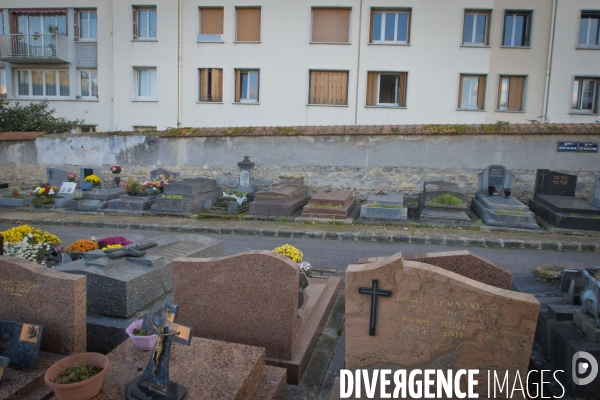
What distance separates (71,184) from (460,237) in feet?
42.5

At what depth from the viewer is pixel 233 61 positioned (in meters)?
20.3

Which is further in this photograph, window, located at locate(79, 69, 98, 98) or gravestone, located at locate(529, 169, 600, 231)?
window, located at locate(79, 69, 98, 98)

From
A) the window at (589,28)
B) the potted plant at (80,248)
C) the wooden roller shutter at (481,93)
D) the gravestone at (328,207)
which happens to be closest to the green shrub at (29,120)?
the gravestone at (328,207)

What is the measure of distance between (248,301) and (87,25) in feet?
73.5

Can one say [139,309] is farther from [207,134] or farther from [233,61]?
[233,61]

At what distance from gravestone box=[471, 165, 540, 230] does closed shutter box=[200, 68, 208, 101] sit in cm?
1287

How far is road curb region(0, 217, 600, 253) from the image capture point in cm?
1039

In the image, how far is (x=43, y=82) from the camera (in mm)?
22719

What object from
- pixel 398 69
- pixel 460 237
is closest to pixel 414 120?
pixel 398 69

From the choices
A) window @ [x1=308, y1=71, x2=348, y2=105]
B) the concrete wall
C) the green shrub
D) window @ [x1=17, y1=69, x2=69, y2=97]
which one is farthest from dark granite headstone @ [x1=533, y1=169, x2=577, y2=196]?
window @ [x1=17, y1=69, x2=69, y2=97]

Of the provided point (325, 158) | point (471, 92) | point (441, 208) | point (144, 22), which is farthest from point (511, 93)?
point (144, 22)

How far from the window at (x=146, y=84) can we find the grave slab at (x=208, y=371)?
19112 mm

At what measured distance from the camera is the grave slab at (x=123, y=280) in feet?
16.2

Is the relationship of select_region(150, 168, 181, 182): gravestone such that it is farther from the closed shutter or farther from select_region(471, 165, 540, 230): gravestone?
select_region(471, 165, 540, 230): gravestone
